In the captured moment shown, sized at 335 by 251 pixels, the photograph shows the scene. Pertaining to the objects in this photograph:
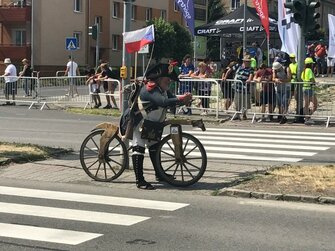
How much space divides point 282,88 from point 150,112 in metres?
10.0

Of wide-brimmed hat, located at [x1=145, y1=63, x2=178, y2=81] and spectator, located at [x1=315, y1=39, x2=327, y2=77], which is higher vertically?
spectator, located at [x1=315, y1=39, x2=327, y2=77]

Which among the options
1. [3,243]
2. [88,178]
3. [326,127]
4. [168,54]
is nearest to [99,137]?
[88,178]

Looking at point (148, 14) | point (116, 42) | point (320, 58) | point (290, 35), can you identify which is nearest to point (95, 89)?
point (290, 35)

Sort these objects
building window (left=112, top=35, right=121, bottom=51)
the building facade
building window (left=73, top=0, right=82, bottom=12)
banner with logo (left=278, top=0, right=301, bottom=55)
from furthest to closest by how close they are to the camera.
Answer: building window (left=112, top=35, right=121, bottom=51)
building window (left=73, top=0, right=82, bottom=12)
the building facade
banner with logo (left=278, top=0, right=301, bottom=55)

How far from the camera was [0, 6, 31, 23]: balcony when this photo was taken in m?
48.8

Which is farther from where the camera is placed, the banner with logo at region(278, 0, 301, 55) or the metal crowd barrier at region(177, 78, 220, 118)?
the banner with logo at region(278, 0, 301, 55)

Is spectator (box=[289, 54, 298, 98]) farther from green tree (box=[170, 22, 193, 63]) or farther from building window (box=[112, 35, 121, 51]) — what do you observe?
green tree (box=[170, 22, 193, 63])

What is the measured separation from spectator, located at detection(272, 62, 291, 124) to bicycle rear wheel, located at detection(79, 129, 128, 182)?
968 cm

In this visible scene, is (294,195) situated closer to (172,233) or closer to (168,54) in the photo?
(172,233)

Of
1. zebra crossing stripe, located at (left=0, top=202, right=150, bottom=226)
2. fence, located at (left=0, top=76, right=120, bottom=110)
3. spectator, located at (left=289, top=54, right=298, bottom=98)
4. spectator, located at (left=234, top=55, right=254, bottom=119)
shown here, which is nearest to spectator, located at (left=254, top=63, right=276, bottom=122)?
spectator, located at (left=234, top=55, right=254, bottom=119)

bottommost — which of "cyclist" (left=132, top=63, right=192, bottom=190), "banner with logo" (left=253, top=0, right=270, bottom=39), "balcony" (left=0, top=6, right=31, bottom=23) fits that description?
"cyclist" (left=132, top=63, right=192, bottom=190)

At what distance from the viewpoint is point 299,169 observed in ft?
31.9

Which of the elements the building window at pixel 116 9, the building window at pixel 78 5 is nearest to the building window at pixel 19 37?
the building window at pixel 78 5

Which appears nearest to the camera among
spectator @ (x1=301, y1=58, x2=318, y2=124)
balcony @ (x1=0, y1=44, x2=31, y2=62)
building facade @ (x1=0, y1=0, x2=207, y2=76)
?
spectator @ (x1=301, y1=58, x2=318, y2=124)
